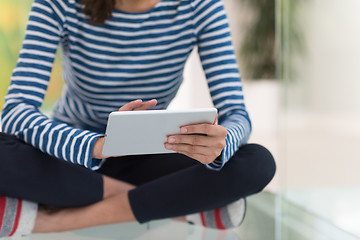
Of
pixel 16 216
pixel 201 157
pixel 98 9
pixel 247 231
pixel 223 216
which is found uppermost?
pixel 98 9

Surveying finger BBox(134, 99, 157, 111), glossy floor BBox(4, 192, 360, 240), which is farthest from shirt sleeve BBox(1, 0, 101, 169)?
glossy floor BBox(4, 192, 360, 240)

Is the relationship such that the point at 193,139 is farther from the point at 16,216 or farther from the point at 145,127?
the point at 16,216

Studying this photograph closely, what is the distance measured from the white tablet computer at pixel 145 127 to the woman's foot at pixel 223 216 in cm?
32

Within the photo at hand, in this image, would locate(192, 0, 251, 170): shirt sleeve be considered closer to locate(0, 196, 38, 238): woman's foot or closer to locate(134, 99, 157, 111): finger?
locate(134, 99, 157, 111): finger

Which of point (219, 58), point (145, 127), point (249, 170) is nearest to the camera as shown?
point (145, 127)

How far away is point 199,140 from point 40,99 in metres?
0.39

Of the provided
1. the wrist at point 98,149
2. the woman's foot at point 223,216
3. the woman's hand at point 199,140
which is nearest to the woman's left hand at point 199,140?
the woman's hand at point 199,140

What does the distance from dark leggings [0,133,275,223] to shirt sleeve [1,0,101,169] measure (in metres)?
0.05

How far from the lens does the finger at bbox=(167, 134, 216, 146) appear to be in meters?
0.77

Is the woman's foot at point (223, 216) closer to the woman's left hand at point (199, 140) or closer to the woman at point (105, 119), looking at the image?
the woman at point (105, 119)

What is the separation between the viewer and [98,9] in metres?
1.03

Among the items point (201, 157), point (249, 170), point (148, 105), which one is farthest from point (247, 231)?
point (148, 105)

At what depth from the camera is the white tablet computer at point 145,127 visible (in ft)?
2.32

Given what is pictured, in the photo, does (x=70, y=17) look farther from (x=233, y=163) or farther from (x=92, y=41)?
(x=233, y=163)
